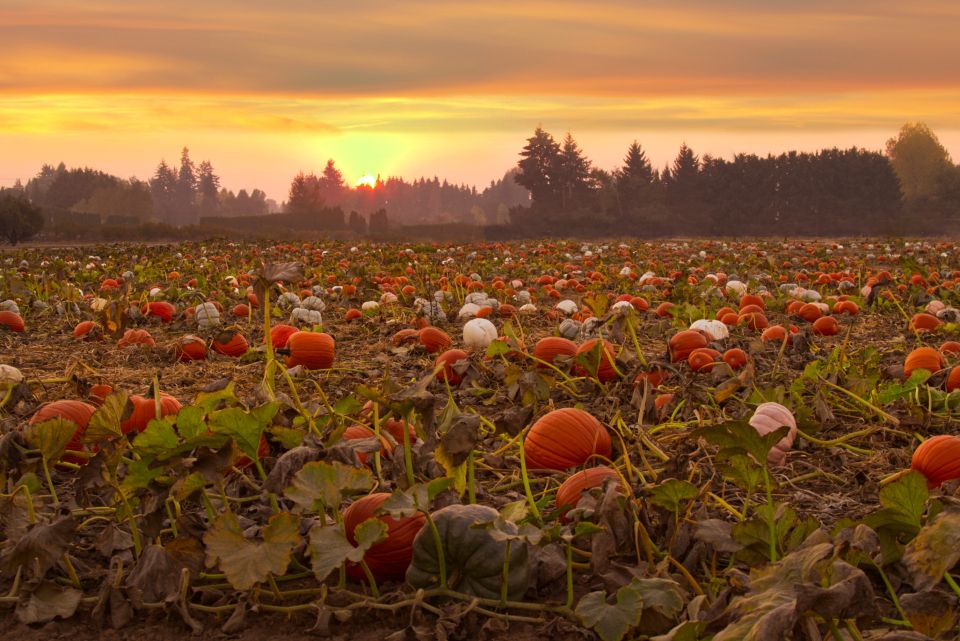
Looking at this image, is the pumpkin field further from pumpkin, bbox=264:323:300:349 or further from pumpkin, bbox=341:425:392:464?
pumpkin, bbox=264:323:300:349

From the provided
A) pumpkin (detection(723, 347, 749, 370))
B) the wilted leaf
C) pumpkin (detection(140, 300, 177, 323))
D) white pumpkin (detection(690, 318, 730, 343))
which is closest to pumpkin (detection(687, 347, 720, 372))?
pumpkin (detection(723, 347, 749, 370))

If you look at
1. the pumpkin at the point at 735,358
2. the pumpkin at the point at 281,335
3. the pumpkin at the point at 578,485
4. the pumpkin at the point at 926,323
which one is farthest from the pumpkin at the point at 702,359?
the pumpkin at the point at 926,323

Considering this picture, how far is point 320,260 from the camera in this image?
15.7 m

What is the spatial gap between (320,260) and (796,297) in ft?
30.8

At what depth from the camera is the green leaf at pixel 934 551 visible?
189 cm

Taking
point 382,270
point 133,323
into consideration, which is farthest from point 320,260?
point 133,323

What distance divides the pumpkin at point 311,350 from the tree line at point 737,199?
1522 inches

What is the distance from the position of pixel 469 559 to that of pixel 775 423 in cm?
151

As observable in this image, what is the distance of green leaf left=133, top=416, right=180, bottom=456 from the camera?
2.30 meters

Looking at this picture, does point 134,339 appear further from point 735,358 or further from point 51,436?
point 735,358

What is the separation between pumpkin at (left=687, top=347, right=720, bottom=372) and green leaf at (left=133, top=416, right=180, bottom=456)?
2919 mm

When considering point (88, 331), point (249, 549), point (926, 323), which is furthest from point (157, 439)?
point (926, 323)

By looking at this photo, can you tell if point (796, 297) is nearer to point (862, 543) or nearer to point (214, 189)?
point (862, 543)

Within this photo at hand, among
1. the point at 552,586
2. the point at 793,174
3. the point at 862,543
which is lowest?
the point at 552,586
